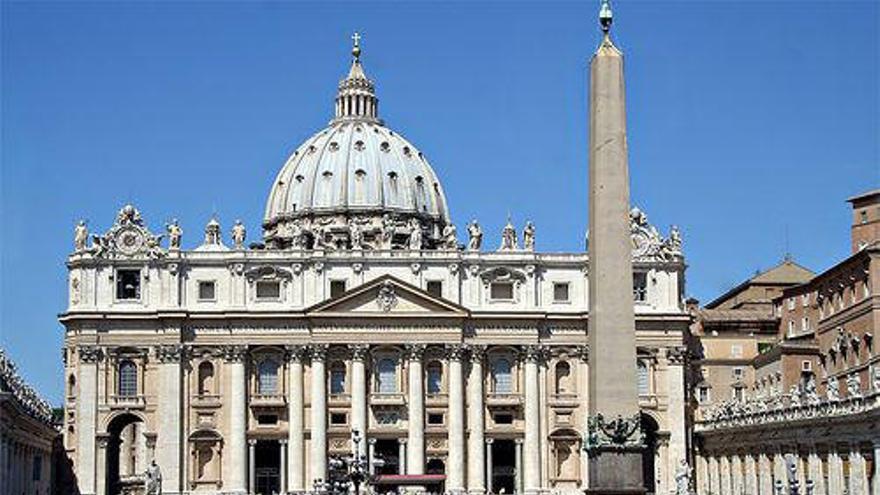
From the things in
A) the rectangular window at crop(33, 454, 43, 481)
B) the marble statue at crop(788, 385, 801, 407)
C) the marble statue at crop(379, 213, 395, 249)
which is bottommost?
the rectangular window at crop(33, 454, 43, 481)

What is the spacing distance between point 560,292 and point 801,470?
32.6 meters

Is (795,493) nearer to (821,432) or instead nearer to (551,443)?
(821,432)

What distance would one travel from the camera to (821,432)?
2694 inches

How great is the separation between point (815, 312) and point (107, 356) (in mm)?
41562

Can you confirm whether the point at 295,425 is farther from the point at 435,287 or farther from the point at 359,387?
the point at 435,287

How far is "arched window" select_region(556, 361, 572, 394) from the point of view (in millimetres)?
101812

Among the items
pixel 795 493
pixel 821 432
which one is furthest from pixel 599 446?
pixel 821 432

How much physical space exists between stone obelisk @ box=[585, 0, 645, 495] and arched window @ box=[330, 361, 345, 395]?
6331cm

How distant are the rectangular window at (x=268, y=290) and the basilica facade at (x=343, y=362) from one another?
11 cm

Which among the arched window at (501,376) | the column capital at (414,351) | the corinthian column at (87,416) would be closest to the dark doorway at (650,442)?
the arched window at (501,376)

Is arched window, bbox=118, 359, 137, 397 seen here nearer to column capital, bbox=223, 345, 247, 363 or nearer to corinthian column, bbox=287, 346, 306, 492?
column capital, bbox=223, 345, 247, 363

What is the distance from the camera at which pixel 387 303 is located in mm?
100250

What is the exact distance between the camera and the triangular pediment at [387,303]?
99812mm

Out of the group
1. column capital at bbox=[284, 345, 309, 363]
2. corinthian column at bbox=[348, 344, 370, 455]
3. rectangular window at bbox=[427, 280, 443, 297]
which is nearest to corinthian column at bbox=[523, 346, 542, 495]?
rectangular window at bbox=[427, 280, 443, 297]
